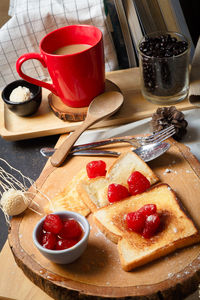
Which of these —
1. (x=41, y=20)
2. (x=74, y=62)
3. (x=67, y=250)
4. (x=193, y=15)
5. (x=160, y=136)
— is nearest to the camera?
(x=67, y=250)

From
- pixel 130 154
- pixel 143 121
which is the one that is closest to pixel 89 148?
pixel 130 154

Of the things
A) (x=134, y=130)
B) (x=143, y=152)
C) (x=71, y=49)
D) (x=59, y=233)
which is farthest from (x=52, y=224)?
(x=71, y=49)

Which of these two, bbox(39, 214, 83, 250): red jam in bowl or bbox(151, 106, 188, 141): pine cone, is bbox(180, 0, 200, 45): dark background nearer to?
bbox(151, 106, 188, 141): pine cone

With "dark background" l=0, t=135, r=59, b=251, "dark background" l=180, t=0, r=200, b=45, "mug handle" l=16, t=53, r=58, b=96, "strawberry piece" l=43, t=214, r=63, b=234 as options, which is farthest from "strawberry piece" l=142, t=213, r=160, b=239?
"dark background" l=180, t=0, r=200, b=45

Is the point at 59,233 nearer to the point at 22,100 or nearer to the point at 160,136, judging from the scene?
the point at 160,136

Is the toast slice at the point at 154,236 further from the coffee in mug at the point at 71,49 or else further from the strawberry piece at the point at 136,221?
the coffee in mug at the point at 71,49

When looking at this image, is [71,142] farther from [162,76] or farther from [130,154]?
[162,76]
